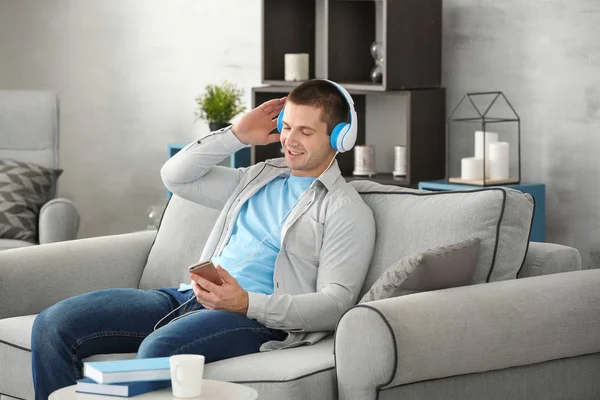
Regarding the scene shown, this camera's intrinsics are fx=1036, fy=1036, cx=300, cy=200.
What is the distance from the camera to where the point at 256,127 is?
113 inches

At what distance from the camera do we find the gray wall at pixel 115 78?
5227mm

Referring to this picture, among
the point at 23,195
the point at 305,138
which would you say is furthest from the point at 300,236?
the point at 23,195

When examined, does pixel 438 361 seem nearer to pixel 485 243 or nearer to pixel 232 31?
pixel 485 243

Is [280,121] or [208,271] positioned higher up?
[280,121]

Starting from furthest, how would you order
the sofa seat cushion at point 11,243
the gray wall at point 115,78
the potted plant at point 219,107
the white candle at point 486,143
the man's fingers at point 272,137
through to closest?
the gray wall at point 115,78 < the potted plant at point 219,107 < the sofa seat cushion at point 11,243 < the white candle at point 486,143 < the man's fingers at point 272,137

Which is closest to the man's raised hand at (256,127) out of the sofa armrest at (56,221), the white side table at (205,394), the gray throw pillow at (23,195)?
the white side table at (205,394)

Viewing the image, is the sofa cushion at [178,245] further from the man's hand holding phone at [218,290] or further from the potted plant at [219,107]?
the potted plant at [219,107]

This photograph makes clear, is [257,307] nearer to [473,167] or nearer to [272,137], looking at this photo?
[272,137]

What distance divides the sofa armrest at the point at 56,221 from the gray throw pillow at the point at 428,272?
2057 millimetres

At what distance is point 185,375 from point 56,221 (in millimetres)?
2505

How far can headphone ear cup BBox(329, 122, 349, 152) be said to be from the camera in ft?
8.66

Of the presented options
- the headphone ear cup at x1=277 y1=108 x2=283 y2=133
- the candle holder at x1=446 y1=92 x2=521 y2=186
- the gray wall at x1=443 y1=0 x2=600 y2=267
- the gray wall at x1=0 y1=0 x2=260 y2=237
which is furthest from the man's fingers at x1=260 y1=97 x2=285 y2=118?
the gray wall at x1=0 y1=0 x2=260 y2=237

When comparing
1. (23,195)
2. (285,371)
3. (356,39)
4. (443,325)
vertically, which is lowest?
(285,371)

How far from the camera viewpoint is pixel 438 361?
7.15 ft
